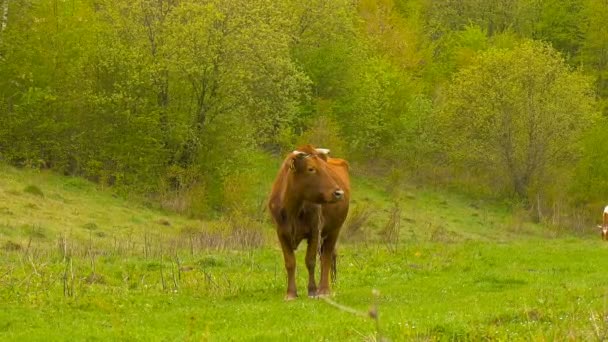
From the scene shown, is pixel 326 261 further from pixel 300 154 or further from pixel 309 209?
pixel 300 154

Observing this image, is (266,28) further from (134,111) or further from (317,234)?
(317,234)

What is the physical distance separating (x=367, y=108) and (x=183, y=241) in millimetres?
29093

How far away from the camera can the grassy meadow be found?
1105cm

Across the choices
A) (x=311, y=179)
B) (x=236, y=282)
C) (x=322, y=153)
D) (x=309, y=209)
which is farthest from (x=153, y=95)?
(x=311, y=179)

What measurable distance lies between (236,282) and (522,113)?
35.5 metres

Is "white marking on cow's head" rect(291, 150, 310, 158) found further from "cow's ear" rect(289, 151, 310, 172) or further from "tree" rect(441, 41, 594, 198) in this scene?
"tree" rect(441, 41, 594, 198)

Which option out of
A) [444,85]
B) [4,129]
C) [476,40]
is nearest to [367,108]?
[444,85]

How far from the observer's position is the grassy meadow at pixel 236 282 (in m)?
A: 11.0

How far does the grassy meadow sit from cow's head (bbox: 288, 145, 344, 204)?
1.64 metres

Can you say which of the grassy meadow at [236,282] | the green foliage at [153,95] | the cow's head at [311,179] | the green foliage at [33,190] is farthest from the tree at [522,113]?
the cow's head at [311,179]

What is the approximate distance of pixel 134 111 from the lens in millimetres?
38219

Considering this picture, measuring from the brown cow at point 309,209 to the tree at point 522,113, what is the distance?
3641 cm

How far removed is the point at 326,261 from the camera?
15.0m

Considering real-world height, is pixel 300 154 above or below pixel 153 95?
above
